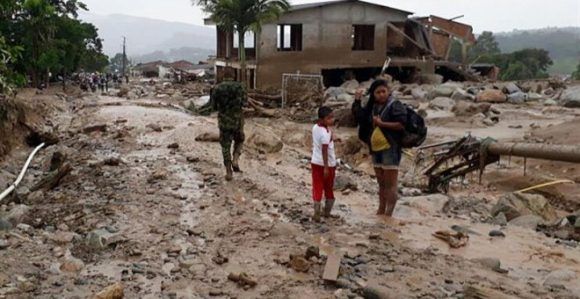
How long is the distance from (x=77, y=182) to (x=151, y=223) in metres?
3.06

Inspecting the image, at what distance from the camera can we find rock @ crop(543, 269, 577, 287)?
491 cm

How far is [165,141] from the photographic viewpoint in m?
12.4

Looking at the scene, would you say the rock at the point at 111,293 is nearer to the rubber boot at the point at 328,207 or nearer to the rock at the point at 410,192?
the rubber boot at the point at 328,207

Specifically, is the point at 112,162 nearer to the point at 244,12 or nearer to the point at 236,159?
the point at 236,159

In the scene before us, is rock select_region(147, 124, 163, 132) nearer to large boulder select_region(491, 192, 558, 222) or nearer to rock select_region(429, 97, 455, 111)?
large boulder select_region(491, 192, 558, 222)

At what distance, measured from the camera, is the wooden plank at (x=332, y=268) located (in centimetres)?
468

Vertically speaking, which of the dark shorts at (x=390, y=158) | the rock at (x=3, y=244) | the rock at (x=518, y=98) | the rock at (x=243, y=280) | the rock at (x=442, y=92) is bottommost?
the rock at (x=3, y=244)

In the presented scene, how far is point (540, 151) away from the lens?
24.6ft

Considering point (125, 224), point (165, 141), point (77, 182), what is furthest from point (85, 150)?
point (125, 224)

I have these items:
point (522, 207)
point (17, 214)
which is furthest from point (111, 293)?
point (522, 207)

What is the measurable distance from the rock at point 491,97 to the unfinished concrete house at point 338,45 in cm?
696

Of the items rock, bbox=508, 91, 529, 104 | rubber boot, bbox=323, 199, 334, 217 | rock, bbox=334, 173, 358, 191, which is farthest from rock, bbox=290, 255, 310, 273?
rock, bbox=508, 91, 529, 104

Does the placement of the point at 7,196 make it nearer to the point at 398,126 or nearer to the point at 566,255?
the point at 398,126

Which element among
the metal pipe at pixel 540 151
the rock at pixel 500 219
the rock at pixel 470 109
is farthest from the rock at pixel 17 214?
the rock at pixel 470 109
